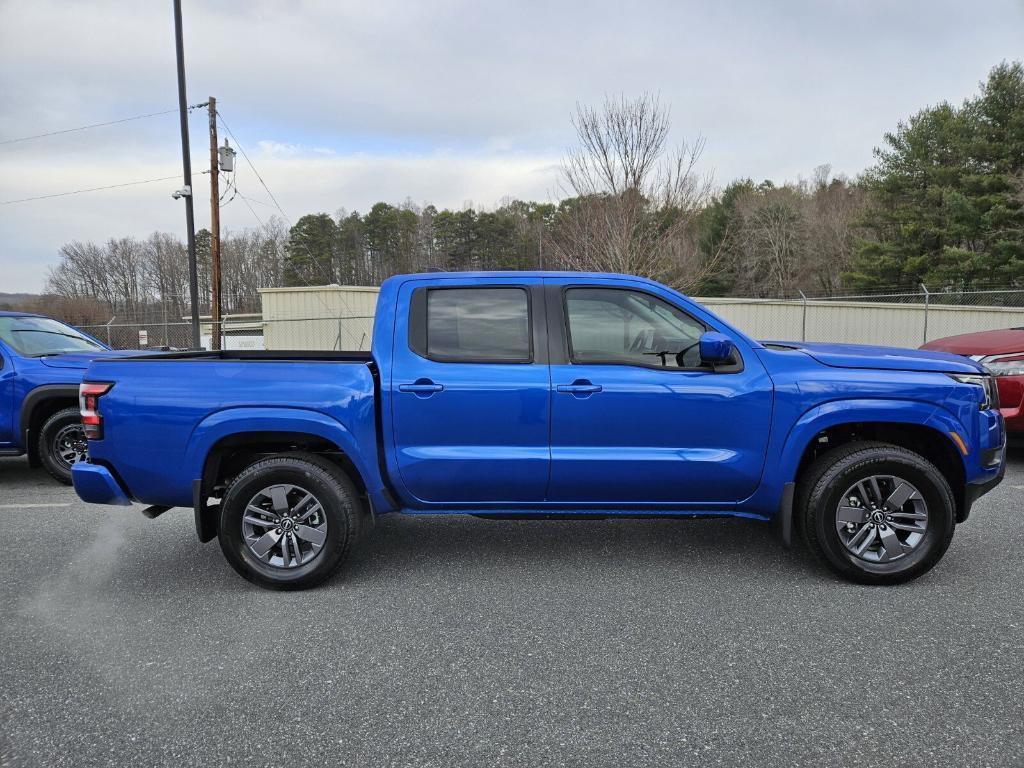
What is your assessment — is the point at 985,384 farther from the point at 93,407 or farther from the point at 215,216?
the point at 215,216

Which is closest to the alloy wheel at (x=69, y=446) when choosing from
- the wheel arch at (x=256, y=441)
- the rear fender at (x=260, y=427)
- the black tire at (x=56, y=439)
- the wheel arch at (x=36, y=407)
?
the black tire at (x=56, y=439)

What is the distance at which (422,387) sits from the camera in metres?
3.58

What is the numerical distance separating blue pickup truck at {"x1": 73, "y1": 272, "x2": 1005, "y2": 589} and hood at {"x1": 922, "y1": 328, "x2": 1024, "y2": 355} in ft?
11.5

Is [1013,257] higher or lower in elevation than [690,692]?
higher

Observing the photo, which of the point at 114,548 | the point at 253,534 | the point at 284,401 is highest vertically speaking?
the point at 284,401

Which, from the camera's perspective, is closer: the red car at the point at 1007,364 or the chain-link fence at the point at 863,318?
the red car at the point at 1007,364

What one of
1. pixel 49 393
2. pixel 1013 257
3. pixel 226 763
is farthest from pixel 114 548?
pixel 1013 257

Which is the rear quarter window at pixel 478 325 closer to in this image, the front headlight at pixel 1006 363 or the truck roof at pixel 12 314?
the front headlight at pixel 1006 363

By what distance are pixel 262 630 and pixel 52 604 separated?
1317 millimetres

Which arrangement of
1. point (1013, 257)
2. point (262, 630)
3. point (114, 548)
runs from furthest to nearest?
point (1013, 257) → point (114, 548) → point (262, 630)

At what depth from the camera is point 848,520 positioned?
3.59 m

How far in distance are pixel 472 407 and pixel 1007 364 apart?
5.76 meters

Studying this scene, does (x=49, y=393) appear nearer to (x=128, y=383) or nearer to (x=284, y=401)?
(x=128, y=383)

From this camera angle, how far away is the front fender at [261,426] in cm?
355
